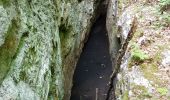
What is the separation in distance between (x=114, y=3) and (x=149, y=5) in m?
3.62

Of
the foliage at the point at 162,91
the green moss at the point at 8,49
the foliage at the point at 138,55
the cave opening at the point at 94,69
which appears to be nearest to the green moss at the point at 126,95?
the foliage at the point at 162,91

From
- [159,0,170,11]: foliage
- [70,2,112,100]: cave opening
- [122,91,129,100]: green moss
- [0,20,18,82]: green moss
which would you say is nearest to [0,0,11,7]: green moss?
[0,20,18,82]: green moss

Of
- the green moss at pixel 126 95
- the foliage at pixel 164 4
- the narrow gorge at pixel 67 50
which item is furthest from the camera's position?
the foliage at pixel 164 4

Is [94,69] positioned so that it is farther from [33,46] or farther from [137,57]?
[33,46]

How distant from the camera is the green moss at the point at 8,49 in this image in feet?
19.8

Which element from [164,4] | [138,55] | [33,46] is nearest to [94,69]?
[164,4]

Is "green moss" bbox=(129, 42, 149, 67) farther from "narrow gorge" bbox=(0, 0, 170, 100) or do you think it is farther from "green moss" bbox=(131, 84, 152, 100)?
"green moss" bbox=(131, 84, 152, 100)

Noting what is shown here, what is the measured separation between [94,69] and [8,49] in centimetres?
991

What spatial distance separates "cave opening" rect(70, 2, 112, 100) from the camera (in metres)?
14.1

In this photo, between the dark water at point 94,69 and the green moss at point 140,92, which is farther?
the dark water at point 94,69

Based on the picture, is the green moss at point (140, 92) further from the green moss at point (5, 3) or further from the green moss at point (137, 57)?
the green moss at point (5, 3)

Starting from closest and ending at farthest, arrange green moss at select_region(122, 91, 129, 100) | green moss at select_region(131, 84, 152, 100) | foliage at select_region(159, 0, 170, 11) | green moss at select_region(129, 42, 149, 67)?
green moss at select_region(131, 84, 152, 100), green moss at select_region(122, 91, 129, 100), green moss at select_region(129, 42, 149, 67), foliage at select_region(159, 0, 170, 11)

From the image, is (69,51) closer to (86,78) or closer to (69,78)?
(69,78)

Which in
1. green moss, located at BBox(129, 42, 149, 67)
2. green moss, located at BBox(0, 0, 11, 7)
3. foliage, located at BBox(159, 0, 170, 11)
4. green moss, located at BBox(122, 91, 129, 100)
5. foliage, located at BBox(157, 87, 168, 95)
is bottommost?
green moss, located at BBox(122, 91, 129, 100)
